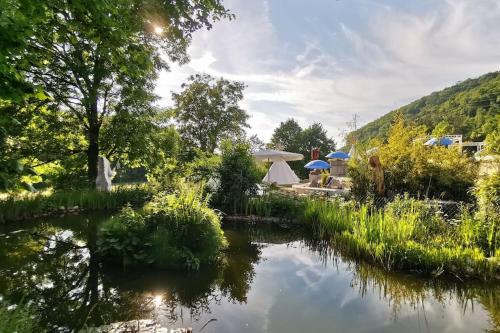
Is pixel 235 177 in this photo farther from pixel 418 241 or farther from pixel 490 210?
pixel 490 210

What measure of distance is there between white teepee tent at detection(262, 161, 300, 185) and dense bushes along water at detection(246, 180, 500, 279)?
26.5ft

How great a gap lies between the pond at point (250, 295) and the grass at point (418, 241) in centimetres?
25

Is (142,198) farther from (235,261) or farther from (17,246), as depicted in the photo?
(235,261)

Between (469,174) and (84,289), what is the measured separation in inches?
355

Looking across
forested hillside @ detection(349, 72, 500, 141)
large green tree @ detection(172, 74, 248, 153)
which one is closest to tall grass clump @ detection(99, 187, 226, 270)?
large green tree @ detection(172, 74, 248, 153)

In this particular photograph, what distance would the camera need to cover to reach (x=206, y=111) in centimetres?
2217

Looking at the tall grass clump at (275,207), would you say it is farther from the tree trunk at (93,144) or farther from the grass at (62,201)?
the tree trunk at (93,144)

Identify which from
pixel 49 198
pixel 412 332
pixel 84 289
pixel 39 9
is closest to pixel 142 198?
pixel 49 198

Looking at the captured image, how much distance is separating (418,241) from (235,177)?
5425 millimetres

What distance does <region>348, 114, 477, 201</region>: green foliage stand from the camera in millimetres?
8164

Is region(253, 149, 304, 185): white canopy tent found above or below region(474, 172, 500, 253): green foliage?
above

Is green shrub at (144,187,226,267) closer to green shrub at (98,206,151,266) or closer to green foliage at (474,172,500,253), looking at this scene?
green shrub at (98,206,151,266)

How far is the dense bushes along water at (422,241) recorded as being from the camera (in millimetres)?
4492

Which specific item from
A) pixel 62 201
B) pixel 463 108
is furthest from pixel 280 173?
pixel 463 108
